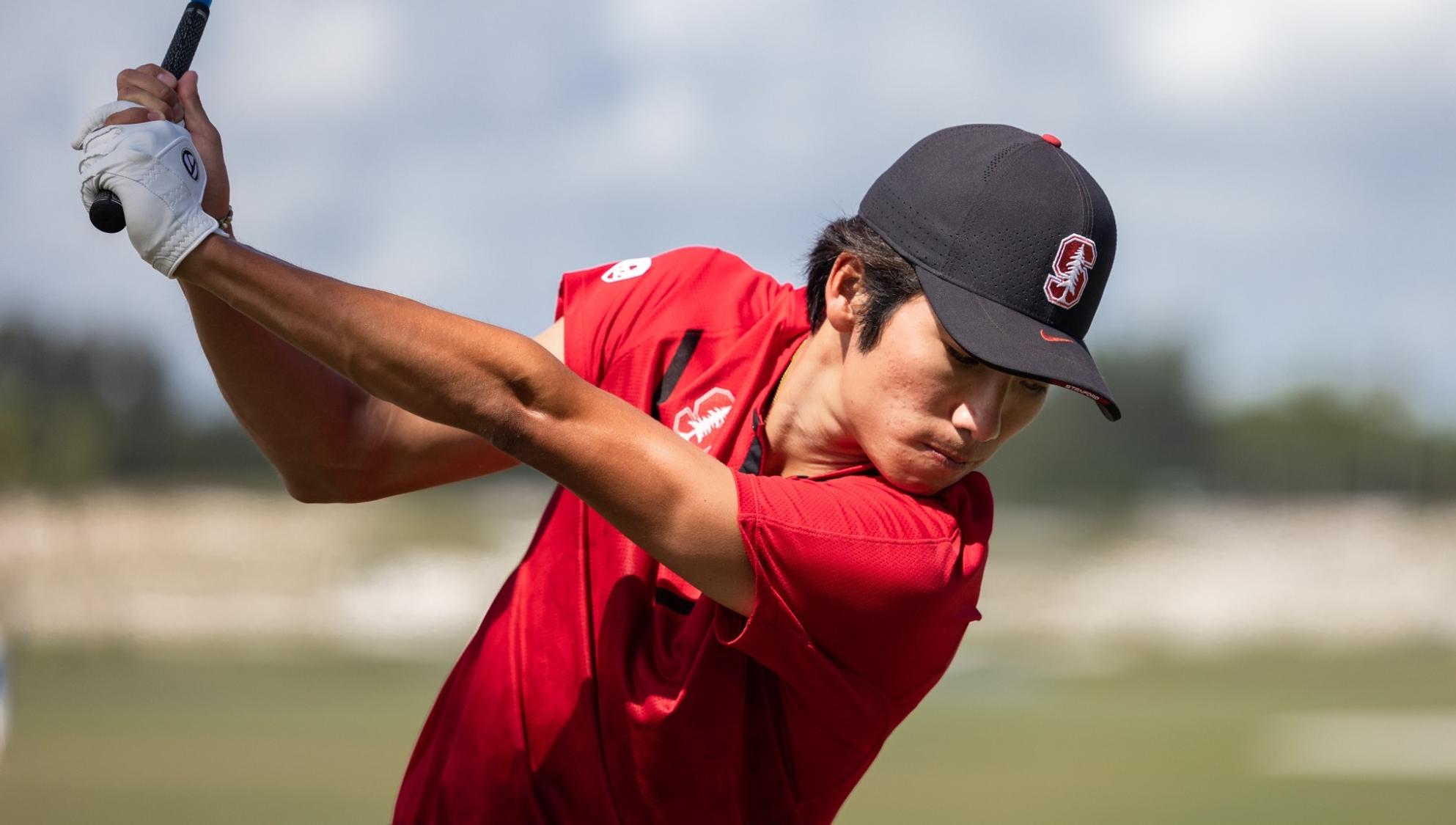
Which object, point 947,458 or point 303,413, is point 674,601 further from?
point 303,413

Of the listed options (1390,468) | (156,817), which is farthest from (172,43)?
(1390,468)

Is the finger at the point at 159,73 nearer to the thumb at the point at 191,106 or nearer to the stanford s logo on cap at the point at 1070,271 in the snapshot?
the thumb at the point at 191,106

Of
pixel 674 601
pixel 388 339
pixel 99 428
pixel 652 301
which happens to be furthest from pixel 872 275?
pixel 99 428

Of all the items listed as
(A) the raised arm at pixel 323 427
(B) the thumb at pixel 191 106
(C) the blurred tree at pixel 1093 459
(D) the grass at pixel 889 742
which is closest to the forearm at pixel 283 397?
(A) the raised arm at pixel 323 427

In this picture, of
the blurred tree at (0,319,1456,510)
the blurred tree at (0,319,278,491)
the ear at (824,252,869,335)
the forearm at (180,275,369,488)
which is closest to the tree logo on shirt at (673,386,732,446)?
the ear at (824,252,869,335)

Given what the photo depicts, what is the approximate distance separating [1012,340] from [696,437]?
686mm

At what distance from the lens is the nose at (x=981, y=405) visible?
2424mm

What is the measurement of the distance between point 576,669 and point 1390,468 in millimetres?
26684

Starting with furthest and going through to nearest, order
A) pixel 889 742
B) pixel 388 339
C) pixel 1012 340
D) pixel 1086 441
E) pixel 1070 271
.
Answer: pixel 1086 441 → pixel 889 742 → pixel 1070 271 → pixel 1012 340 → pixel 388 339

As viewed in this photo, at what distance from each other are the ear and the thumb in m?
1.18

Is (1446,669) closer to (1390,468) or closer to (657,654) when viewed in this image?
(1390,468)

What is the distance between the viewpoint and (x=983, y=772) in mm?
11969

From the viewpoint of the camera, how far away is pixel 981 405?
2430mm

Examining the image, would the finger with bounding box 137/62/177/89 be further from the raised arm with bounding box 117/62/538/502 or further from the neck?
the neck
